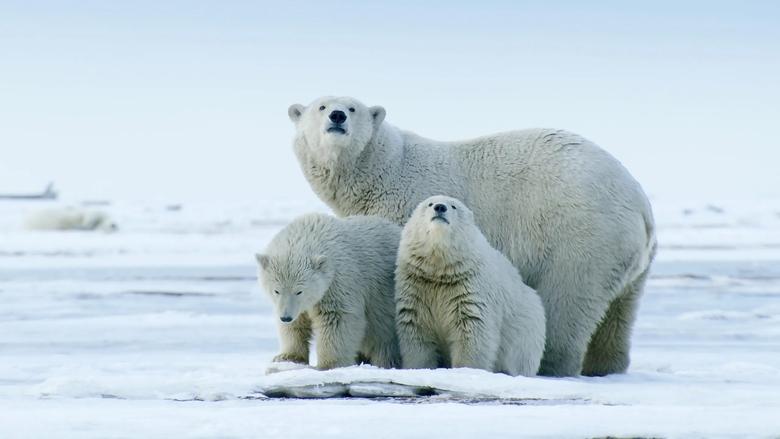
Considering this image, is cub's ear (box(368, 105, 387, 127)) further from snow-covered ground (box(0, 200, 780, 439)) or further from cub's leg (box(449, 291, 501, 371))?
snow-covered ground (box(0, 200, 780, 439))

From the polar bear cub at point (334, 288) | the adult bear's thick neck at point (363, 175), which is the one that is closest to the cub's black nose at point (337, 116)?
the adult bear's thick neck at point (363, 175)

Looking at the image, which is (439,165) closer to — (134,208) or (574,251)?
(574,251)

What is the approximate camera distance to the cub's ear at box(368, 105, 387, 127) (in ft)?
22.6

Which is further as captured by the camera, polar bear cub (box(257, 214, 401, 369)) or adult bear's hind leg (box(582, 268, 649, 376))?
adult bear's hind leg (box(582, 268, 649, 376))

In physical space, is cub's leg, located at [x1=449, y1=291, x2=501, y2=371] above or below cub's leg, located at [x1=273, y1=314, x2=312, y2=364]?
above

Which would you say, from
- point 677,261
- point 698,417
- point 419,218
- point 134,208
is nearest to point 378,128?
point 419,218

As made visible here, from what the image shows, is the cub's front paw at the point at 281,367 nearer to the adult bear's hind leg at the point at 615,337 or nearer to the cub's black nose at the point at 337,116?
the cub's black nose at the point at 337,116

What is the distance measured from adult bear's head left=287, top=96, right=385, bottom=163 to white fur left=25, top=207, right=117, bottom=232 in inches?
927

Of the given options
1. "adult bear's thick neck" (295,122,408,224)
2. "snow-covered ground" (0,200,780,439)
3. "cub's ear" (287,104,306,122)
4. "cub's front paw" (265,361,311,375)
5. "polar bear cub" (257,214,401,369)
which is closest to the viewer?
"snow-covered ground" (0,200,780,439)

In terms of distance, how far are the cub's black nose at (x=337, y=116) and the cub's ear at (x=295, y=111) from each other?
440mm

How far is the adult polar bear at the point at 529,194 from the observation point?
669 centimetres

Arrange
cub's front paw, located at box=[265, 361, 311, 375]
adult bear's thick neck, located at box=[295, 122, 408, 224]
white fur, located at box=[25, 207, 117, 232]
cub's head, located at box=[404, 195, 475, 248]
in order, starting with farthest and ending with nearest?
white fur, located at box=[25, 207, 117, 232]
adult bear's thick neck, located at box=[295, 122, 408, 224]
cub's front paw, located at box=[265, 361, 311, 375]
cub's head, located at box=[404, 195, 475, 248]

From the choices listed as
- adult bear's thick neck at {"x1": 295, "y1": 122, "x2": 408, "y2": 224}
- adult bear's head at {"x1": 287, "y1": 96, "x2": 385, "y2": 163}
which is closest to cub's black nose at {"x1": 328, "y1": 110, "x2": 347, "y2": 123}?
adult bear's head at {"x1": 287, "y1": 96, "x2": 385, "y2": 163}

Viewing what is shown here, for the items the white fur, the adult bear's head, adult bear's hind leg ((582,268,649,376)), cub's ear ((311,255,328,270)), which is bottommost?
the white fur
